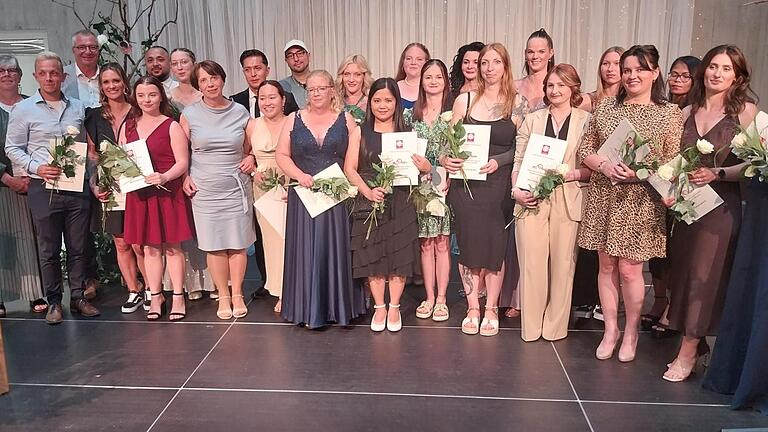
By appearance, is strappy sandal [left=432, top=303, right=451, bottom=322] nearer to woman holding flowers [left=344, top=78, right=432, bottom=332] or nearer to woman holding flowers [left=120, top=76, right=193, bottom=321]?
woman holding flowers [left=344, top=78, right=432, bottom=332]

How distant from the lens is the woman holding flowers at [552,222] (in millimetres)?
3238

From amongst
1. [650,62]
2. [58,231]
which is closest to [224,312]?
[58,231]

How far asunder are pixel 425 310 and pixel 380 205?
2.93 ft

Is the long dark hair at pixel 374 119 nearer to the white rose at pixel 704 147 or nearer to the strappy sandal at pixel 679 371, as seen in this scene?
the white rose at pixel 704 147

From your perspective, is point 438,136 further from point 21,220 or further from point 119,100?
point 21,220

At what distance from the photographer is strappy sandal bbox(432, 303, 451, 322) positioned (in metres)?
3.94

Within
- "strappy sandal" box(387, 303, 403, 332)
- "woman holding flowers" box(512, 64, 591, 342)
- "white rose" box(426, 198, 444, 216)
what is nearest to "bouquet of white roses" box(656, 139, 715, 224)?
"woman holding flowers" box(512, 64, 591, 342)

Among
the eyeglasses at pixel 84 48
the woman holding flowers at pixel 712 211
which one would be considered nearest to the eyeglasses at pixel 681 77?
the woman holding flowers at pixel 712 211

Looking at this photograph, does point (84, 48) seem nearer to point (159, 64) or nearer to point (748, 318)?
point (159, 64)

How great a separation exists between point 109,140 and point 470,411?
2.75 meters

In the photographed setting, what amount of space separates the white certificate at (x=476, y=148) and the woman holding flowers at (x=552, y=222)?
0.18 metres

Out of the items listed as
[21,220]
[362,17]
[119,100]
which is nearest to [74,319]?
[21,220]

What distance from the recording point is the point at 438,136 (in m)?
3.54

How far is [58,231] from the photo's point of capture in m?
4.04
